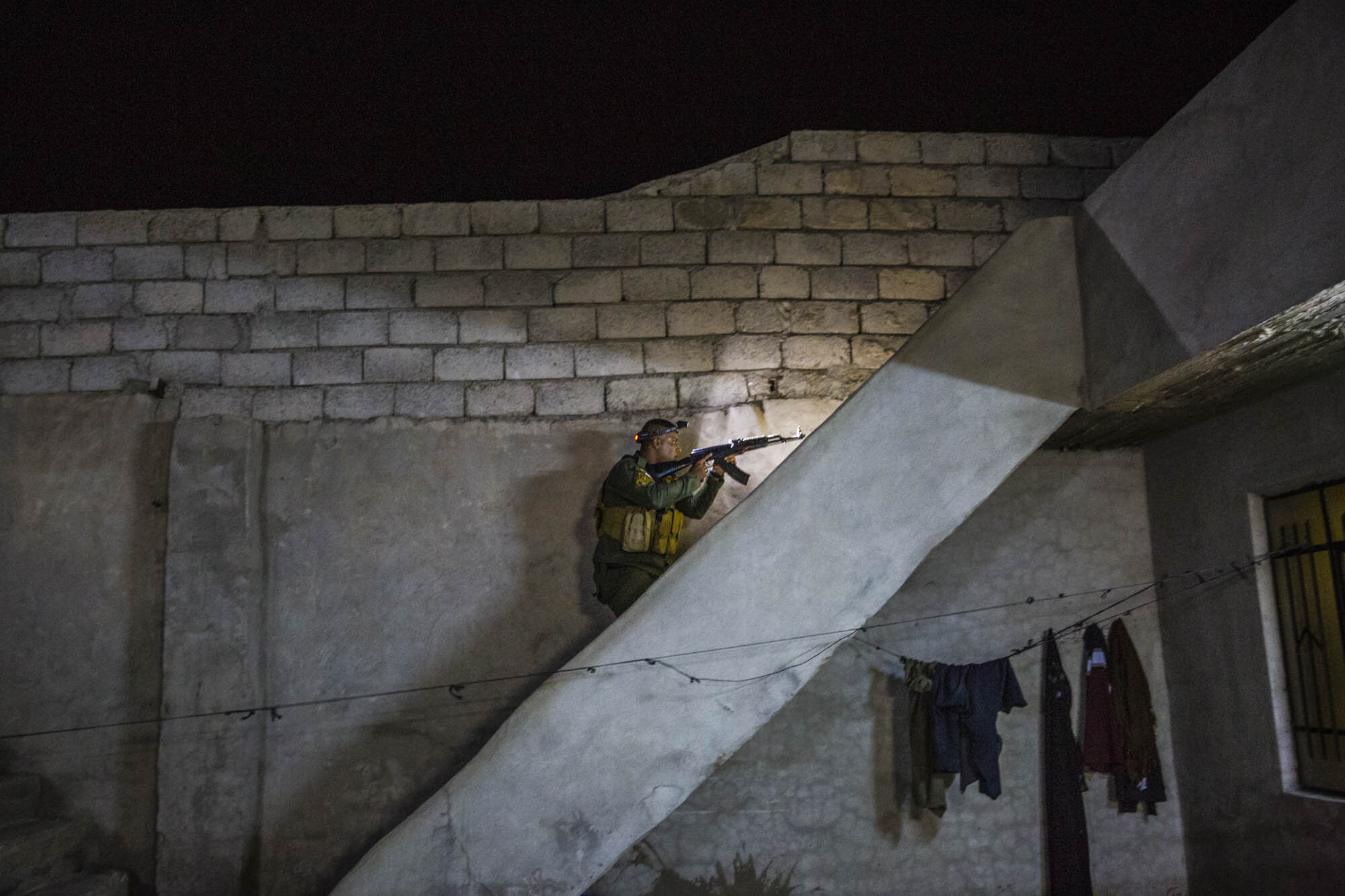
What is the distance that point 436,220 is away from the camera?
5.23 metres

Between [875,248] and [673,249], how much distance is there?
1180 mm

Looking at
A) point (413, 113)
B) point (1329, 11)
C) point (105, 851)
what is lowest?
point (105, 851)

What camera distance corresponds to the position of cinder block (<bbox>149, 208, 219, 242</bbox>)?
5.22m

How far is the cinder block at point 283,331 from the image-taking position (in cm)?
514

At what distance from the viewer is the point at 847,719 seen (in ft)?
16.0

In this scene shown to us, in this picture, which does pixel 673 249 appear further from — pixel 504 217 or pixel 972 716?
pixel 972 716

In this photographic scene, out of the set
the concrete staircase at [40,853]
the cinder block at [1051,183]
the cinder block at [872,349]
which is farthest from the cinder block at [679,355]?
the concrete staircase at [40,853]

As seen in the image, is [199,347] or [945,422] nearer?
[945,422]

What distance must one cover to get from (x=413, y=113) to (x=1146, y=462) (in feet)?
16.4

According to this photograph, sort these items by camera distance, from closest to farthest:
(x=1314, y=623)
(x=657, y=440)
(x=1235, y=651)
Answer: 1. (x=1314, y=623)
2. (x=1235, y=651)
3. (x=657, y=440)

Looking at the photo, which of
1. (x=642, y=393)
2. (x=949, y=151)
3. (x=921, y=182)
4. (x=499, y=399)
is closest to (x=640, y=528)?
(x=642, y=393)

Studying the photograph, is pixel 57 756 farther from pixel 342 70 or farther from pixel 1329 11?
pixel 1329 11

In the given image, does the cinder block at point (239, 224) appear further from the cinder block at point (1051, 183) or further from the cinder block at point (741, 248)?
the cinder block at point (1051, 183)

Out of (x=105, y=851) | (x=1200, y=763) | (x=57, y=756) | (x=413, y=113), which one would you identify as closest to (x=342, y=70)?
(x=413, y=113)
